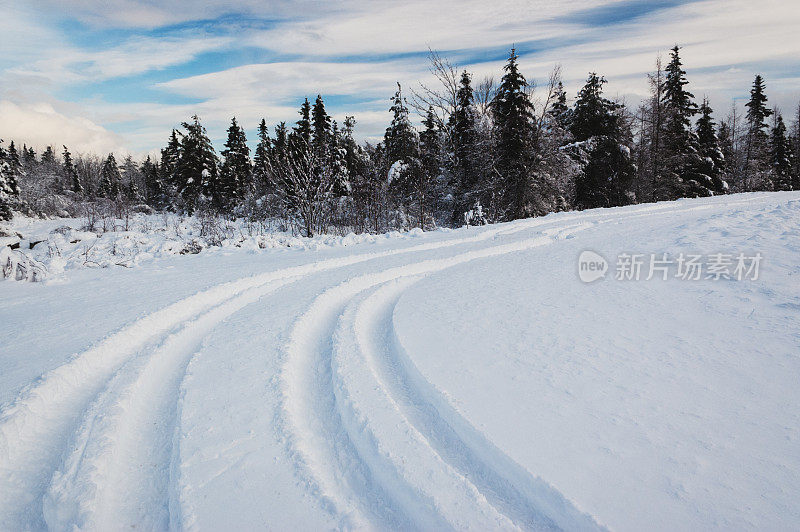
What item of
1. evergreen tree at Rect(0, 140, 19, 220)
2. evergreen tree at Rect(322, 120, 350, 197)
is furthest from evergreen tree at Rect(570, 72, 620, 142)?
evergreen tree at Rect(0, 140, 19, 220)

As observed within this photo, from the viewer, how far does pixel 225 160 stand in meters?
38.5

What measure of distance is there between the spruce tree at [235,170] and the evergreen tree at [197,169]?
2.69 ft

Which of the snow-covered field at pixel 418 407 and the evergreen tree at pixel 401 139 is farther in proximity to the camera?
the evergreen tree at pixel 401 139

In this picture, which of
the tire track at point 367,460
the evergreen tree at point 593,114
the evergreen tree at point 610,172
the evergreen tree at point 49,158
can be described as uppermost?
the evergreen tree at point 49,158

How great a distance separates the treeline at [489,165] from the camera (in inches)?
741

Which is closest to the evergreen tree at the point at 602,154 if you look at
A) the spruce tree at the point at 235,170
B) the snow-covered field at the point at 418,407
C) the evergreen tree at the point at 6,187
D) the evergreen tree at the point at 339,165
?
the evergreen tree at the point at 339,165

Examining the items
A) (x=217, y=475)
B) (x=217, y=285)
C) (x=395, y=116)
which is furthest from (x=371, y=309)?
(x=395, y=116)

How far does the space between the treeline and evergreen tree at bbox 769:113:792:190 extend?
0.11m

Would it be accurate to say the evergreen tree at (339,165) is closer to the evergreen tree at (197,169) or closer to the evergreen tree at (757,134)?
the evergreen tree at (197,169)

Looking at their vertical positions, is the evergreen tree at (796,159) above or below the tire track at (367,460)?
above

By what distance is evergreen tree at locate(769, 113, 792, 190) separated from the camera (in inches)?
1375

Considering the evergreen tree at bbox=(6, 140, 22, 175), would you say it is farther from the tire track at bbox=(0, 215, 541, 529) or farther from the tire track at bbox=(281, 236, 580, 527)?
the tire track at bbox=(281, 236, 580, 527)

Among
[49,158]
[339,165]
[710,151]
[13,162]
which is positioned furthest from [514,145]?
[49,158]

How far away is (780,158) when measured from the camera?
119ft
